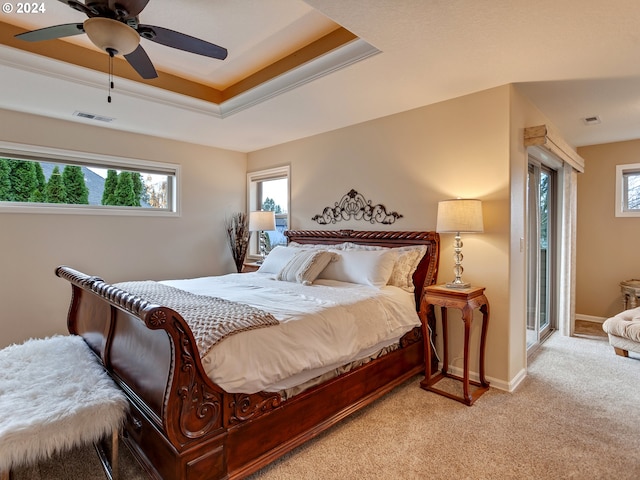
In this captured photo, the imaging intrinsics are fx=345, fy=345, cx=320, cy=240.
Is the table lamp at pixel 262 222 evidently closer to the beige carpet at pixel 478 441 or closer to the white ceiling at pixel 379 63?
the white ceiling at pixel 379 63

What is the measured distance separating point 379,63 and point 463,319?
1970 millimetres

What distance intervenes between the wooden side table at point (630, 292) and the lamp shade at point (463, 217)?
2916 millimetres

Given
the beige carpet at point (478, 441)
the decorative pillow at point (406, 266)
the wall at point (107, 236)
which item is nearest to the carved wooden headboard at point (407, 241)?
the decorative pillow at point (406, 266)

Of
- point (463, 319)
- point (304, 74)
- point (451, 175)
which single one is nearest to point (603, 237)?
point (451, 175)

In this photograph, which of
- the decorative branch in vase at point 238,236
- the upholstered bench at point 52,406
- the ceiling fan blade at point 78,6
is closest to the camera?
the upholstered bench at point 52,406

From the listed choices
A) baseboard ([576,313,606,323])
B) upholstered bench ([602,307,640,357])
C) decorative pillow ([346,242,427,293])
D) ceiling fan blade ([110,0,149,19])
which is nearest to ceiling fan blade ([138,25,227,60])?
ceiling fan blade ([110,0,149,19])

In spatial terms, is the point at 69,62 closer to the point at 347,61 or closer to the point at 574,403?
the point at 347,61

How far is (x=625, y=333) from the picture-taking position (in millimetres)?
3350

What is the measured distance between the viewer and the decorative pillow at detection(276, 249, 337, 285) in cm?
316

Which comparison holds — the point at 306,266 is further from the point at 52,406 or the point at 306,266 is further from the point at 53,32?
the point at 53,32

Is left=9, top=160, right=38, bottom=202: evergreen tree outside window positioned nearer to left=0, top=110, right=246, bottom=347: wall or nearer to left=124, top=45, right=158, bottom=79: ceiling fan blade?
left=0, top=110, right=246, bottom=347: wall

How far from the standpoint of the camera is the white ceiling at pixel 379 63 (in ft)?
6.32

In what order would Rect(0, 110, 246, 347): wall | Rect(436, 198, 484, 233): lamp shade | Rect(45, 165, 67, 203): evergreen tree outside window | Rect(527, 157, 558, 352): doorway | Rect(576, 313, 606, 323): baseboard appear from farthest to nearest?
Rect(576, 313, 606, 323): baseboard < Rect(45, 165, 67, 203): evergreen tree outside window < Rect(527, 157, 558, 352): doorway < Rect(0, 110, 246, 347): wall < Rect(436, 198, 484, 233): lamp shade

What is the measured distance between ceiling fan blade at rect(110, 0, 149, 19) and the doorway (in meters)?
3.43
